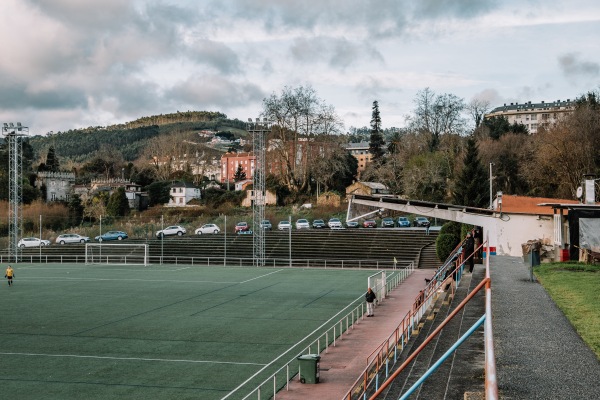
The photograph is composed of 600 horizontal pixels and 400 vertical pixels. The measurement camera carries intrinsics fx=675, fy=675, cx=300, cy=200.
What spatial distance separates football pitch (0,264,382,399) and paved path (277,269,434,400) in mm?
1106

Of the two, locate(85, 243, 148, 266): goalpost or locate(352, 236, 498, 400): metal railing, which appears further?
locate(85, 243, 148, 266): goalpost

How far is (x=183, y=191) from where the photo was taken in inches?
3647

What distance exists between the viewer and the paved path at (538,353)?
328 inches

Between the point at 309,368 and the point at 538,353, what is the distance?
7027 millimetres

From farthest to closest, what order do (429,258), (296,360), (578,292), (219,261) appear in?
1. (219,261)
2. (429,258)
3. (296,360)
4. (578,292)

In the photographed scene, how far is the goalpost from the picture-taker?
54103 mm

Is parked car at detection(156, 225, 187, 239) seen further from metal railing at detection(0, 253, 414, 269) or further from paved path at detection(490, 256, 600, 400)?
paved path at detection(490, 256, 600, 400)

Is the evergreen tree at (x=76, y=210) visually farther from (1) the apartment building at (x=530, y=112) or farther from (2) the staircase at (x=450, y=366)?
(1) the apartment building at (x=530, y=112)

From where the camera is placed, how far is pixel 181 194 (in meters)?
92.2

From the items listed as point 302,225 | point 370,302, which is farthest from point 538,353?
point 302,225

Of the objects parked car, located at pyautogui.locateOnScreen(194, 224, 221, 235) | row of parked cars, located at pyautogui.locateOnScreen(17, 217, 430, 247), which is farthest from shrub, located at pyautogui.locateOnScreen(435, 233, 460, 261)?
parked car, located at pyautogui.locateOnScreen(194, 224, 221, 235)

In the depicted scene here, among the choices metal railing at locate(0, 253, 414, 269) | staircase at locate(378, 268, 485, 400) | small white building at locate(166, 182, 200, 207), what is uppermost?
small white building at locate(166, 182, 200, 207)

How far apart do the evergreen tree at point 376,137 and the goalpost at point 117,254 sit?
164 feet

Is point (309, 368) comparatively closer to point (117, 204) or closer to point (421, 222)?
point (421, 222)
